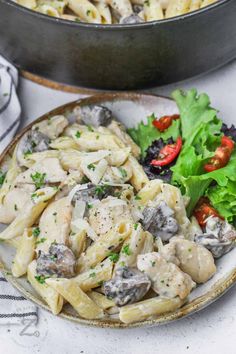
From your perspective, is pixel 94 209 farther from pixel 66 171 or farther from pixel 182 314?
pixel 182 314

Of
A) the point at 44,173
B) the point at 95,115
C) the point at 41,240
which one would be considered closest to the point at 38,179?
the point at 44,173

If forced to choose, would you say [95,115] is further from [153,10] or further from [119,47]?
[153,10]

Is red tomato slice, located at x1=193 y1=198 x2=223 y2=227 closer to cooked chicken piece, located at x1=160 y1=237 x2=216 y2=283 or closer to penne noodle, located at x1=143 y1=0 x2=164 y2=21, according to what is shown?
cooked chicken piece, located at x1=160 y1=237 x2=216 y2=283

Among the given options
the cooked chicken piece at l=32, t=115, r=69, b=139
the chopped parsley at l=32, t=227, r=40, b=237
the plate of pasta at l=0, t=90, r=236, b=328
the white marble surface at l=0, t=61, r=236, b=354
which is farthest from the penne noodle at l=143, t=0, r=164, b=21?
the white marble surface at l=0, t=61, r=236, b=354

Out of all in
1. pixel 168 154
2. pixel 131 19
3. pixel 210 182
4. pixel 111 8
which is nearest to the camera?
pixel 210 182

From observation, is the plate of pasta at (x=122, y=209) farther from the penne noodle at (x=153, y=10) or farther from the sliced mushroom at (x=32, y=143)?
the penne noodle at (x=153, y=10)

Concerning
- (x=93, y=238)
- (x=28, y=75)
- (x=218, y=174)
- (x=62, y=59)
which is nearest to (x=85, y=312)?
(x=93, y=238)
